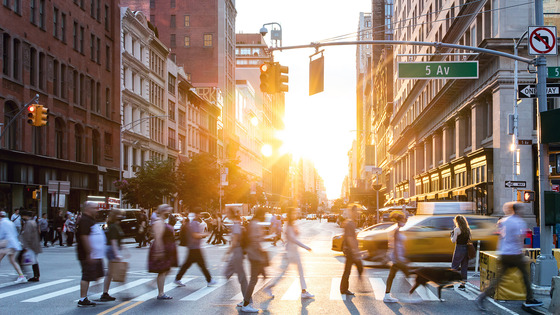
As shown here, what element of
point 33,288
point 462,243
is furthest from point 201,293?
point 462,243

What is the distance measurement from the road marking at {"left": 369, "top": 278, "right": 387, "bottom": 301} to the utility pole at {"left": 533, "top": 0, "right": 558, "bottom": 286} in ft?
10.9

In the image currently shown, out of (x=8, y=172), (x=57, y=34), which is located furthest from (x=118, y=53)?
(x=8, y=172)

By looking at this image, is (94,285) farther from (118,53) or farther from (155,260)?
(118,53)

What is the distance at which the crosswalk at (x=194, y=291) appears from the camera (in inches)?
532

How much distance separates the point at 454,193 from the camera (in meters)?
44.5

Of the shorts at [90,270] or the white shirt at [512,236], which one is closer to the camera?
the white shirt at [512,236]

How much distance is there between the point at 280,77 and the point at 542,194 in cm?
689

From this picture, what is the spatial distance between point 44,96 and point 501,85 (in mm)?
28330

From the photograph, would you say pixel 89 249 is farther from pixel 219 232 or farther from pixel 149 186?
pixel 149 186

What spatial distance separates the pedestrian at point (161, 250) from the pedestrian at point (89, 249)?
1.09m

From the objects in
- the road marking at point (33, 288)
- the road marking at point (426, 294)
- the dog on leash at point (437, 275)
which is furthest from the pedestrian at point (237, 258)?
the road marking at point (33, 288)

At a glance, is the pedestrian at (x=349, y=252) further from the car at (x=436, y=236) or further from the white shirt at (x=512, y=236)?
the car at (x=436, y=236)

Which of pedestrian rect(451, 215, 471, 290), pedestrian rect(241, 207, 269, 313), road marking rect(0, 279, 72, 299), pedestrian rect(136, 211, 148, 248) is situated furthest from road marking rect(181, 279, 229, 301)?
pedestrian rect(136, 211, 148, 248)

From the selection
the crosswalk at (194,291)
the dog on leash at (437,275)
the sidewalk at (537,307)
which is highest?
the dog on leash at (437,275)
